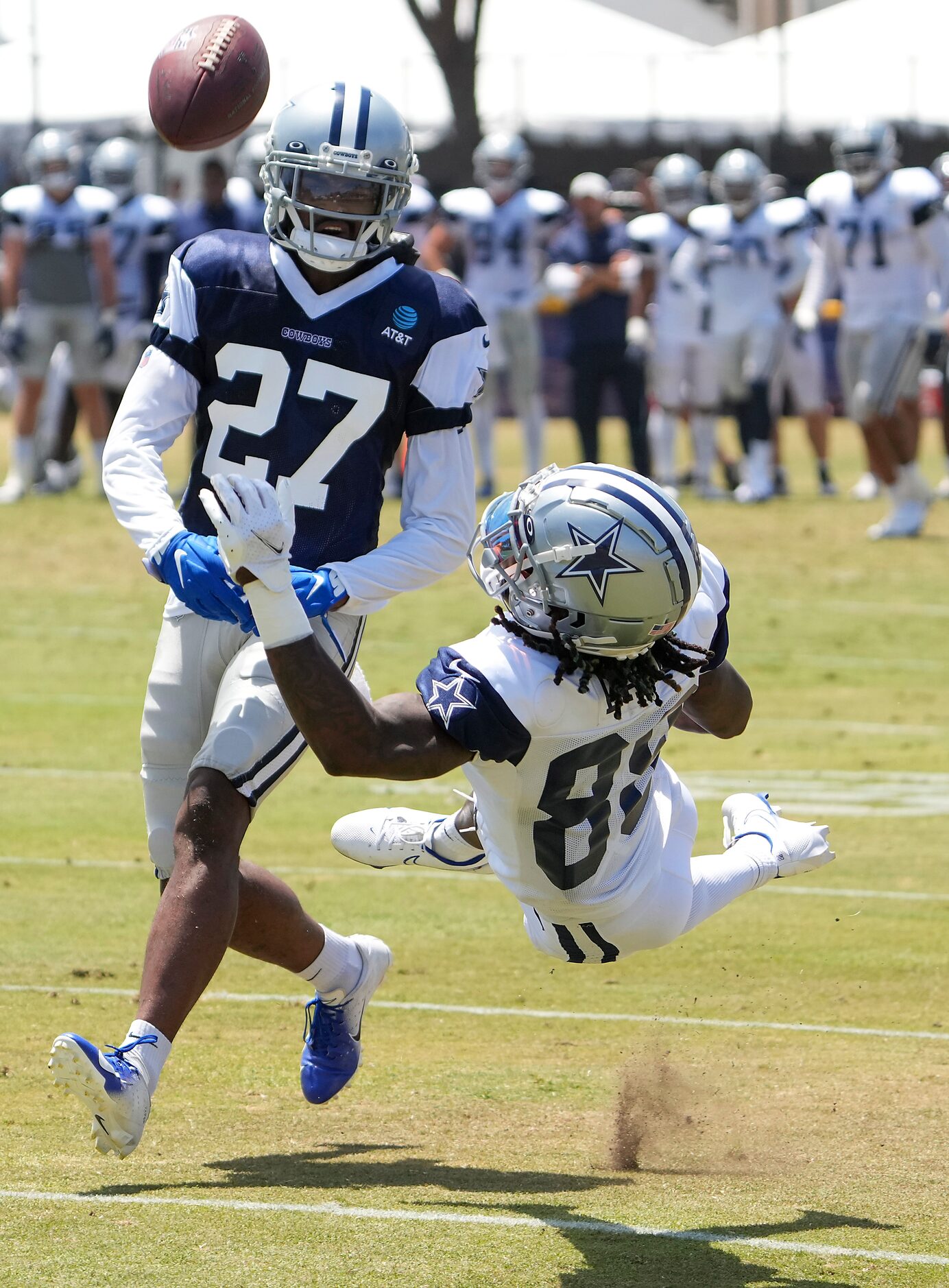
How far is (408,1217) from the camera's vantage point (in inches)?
159

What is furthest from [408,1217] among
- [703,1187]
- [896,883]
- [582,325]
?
[582,325]

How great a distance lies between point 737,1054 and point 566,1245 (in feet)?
4.64

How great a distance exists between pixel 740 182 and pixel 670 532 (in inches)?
506

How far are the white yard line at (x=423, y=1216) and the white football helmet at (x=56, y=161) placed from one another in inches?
490

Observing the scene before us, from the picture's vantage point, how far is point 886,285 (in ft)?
48.8

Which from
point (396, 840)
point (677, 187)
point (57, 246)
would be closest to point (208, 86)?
point (396, 840)

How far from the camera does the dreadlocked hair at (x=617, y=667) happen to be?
400 cm

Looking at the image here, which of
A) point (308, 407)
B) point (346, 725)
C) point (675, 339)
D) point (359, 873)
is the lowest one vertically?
point (359, 873)

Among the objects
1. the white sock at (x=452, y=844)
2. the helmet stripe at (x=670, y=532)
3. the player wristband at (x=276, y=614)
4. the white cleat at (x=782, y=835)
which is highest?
the helmet stripe at (x=670, y=532)

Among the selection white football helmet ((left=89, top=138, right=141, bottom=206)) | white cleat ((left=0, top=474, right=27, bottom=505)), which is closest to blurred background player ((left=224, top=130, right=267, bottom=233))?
white football helmet ((left=89, top=138, right=141, bottom=206))

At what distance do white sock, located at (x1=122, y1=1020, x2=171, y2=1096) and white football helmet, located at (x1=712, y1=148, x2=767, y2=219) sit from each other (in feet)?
42.5

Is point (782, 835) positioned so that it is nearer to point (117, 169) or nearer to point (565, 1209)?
point (565, 1209)

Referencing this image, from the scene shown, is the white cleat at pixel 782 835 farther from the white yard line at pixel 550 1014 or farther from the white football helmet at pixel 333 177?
the white football helmet at pixel 333 177

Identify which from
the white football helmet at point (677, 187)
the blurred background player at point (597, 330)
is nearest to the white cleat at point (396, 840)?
the blurred background player at point (597, 330)
